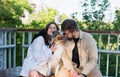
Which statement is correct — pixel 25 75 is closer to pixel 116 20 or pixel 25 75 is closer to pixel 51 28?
pixel 51 28

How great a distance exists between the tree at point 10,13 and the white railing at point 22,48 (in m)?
1.32

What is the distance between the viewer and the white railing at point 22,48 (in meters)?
4.49

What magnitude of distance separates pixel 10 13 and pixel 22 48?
1.81 metres

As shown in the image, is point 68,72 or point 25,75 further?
point 25,75

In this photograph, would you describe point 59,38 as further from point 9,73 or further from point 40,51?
point 9,73

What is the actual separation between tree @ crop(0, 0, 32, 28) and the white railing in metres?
1.32

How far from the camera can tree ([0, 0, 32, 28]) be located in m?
6.41

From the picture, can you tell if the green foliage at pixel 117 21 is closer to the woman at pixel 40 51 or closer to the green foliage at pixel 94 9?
the green foliage at pixel 94 9

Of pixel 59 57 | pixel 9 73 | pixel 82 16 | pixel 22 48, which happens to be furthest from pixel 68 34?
pixel 82 16

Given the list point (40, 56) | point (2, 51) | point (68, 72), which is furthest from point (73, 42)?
point (2, 51)

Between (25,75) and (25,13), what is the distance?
3.75 meters

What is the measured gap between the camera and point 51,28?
325 cm

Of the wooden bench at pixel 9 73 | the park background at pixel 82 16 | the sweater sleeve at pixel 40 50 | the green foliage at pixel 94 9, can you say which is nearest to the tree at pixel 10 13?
the park background at pixel 82 16

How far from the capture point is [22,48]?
4.83 m
